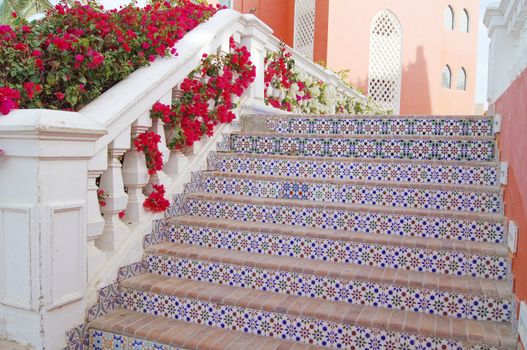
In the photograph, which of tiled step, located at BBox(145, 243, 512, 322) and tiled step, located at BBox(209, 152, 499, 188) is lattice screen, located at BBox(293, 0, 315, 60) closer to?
tiled step, located at BBox(209, 152, 499, 188)

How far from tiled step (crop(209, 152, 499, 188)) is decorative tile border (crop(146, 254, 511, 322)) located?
110cm

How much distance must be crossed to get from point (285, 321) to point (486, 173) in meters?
1.78

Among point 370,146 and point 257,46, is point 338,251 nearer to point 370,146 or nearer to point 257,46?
point 370,146

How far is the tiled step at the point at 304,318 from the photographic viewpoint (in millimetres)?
2328

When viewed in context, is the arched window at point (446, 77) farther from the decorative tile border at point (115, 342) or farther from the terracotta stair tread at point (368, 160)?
the decorative tile border at point (115, 342)

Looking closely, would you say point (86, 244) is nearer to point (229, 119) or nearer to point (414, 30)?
point (229, 119)

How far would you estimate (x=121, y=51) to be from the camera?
3346mm

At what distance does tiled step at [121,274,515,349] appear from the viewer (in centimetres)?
233

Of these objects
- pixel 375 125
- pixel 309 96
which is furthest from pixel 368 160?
pixel 309 96

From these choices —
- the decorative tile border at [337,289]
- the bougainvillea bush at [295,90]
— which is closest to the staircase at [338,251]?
the decorative tile border at [337,289]

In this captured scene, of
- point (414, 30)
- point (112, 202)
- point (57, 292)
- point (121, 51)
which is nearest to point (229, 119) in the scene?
point (121, 51)

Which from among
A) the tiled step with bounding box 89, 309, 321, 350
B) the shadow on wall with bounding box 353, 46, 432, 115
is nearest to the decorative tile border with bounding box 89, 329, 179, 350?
the tiled step with bounding box 89, 309, 321, 350

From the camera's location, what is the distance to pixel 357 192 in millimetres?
3443

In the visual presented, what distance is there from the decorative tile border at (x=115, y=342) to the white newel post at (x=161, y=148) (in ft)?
3.49
